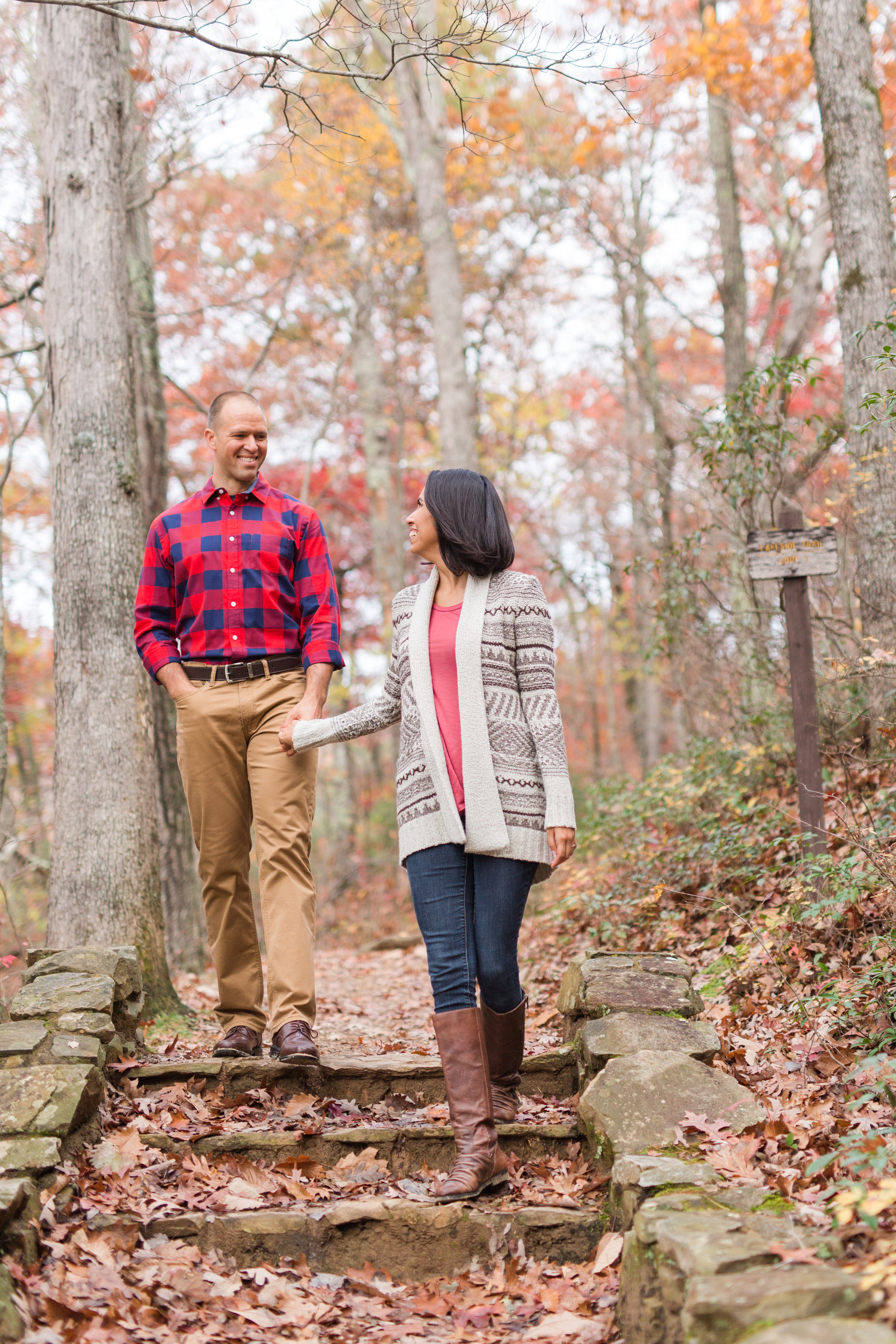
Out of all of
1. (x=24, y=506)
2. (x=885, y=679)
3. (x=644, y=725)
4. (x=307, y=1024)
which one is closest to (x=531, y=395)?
(x=644, y=725)

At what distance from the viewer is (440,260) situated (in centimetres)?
1100

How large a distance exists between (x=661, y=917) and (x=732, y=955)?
971 mm

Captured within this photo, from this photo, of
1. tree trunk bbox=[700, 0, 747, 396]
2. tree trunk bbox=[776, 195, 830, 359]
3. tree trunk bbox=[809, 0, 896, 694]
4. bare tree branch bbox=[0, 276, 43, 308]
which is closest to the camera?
tree trunk bbox=[809, 0, 896, 694]

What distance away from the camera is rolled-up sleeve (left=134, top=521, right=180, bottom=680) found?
14.2ft

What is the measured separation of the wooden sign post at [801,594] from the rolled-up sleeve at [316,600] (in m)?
2.12

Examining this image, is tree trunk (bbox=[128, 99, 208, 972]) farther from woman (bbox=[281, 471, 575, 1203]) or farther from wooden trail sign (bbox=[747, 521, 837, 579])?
woman (bbox=[281, 471, 575, 1203])

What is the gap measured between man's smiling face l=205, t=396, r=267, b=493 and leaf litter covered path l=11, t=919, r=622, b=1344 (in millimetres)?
2321

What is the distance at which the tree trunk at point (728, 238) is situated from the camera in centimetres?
1092

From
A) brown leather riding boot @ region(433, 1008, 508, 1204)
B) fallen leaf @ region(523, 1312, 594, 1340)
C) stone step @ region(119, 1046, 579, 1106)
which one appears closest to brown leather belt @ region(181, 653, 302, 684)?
stone step @ region(119, 1046, 579, 1106)

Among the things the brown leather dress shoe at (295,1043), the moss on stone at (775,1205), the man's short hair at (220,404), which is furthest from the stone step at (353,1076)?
the man's short hair at (220,404)

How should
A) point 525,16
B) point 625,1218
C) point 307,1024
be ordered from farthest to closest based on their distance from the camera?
point 525,16 → point 307,1024 → point 625,1218

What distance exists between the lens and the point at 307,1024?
4043 millimetres

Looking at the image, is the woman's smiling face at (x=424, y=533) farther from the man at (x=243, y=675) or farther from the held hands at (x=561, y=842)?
the held hands at (x=561, y=842)

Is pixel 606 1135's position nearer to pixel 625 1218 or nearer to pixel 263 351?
pixel 625 1218
